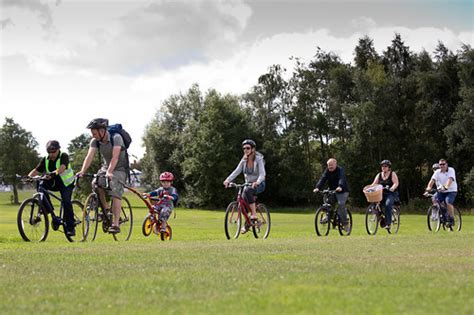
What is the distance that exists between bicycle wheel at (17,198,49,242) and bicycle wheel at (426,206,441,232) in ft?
41.7

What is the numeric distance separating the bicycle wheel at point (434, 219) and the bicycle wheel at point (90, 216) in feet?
39.0

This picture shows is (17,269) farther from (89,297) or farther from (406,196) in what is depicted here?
(406,196)

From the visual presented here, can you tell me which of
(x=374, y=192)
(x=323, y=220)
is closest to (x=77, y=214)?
(x=323, y=220)

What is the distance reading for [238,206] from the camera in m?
15.4

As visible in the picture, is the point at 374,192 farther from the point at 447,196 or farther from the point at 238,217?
the point at 238,217

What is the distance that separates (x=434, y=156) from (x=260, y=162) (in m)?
49.8

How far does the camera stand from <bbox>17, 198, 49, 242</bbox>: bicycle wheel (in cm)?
1291

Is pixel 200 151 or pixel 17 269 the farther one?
pixel 200 151

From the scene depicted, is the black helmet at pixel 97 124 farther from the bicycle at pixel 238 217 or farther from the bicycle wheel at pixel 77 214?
the bicycle at pixel 238 217

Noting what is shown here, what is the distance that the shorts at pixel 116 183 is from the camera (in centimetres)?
1288

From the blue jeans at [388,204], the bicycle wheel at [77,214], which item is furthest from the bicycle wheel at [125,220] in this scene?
the blue jeans at [388,204]

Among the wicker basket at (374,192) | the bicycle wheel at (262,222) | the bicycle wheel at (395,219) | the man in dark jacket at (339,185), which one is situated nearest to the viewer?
the bicycle wheel at (262,222)

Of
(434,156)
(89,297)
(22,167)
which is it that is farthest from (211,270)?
(22,167)

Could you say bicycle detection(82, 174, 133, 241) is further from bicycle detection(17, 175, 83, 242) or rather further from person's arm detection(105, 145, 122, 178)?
person's arm detection(105, 145, 122, 178)
